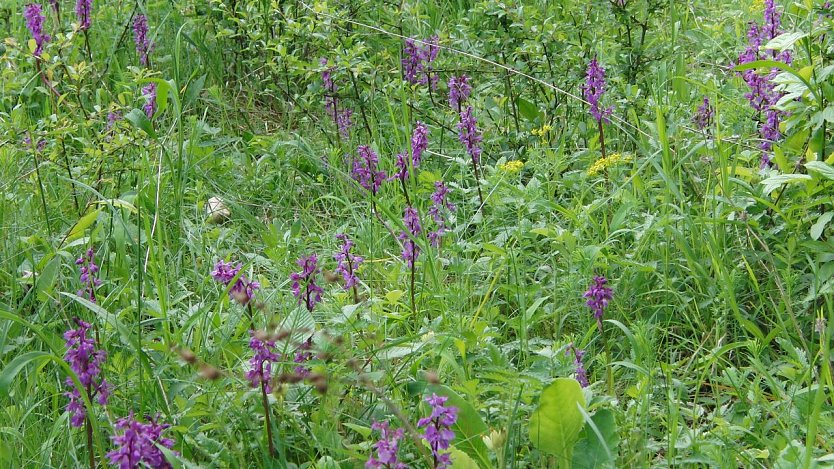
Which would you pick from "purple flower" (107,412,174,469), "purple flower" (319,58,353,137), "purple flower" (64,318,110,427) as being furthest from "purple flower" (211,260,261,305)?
"purple flower" (319,58,353,137)

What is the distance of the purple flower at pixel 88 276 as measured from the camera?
99.0 inches

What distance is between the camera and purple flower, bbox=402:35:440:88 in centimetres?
419

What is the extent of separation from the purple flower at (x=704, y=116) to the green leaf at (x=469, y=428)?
75.0 inches

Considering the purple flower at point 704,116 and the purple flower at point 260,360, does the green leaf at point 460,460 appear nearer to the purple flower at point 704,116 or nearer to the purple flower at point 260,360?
the purple flower at point 260,360

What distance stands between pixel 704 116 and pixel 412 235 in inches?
57.4

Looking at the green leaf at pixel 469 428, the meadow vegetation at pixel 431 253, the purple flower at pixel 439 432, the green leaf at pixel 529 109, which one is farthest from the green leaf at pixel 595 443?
the green leaf at pixel 529 109

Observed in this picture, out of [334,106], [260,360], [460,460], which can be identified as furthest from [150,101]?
[460,460]

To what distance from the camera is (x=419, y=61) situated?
4254mm

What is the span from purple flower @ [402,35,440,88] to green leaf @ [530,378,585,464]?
2365 mm

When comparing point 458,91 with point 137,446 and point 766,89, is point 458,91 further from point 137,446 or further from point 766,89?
point 137,446

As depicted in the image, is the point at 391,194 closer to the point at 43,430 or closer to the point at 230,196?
the point at 230,196

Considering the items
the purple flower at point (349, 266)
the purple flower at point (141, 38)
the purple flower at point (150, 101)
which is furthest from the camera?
the purple flower at point (141, 38)

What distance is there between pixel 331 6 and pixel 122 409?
2.68 m

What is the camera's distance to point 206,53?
4832mm
